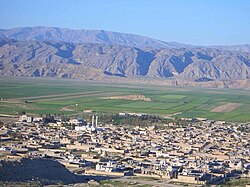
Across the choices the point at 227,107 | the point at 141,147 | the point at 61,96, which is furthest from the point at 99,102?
the point at 141,147

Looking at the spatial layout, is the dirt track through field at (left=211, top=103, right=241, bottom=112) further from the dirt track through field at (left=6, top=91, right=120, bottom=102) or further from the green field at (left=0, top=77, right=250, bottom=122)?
the dirt track through field at (left=6, top=91, right=120, bottom=102)

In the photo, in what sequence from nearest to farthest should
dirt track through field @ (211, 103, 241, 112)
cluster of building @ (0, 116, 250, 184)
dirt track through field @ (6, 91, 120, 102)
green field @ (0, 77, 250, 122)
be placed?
1. cluster of building @ (0, 116, 250, 184)
2. green field @ (0, 77, 250, 122)
3. dirt track through field @ (211, 103, 241, 112)
4. dirt track through field @ (6, 91, 120, 102)

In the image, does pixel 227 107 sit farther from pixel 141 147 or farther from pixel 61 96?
pixel 141 147

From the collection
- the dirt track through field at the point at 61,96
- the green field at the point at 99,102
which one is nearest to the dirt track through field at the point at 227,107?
the green field at the point at 99,102

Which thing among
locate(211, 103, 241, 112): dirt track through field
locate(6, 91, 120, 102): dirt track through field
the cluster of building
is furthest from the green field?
the cluster of building

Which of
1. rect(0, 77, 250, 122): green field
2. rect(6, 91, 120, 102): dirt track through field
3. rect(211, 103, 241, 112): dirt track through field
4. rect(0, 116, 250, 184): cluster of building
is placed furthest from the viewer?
rect(6, 91, 120, 102): dirt track through field

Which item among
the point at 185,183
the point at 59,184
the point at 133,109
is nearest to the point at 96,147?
the point at 185,183

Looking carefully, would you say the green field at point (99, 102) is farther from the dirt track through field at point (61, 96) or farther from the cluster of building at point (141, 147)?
the cluster of building at point (141, 147)

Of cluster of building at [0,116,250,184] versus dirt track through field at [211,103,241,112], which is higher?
dirt track through field at [211,103,241,112]

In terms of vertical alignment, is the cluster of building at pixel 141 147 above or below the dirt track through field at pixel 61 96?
below

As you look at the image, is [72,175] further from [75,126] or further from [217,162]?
[75,126]
